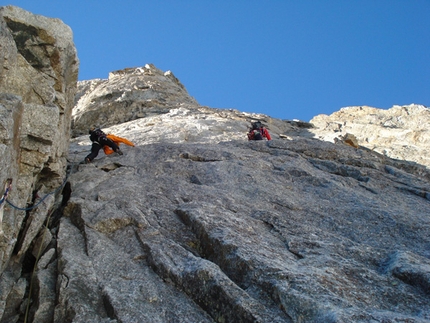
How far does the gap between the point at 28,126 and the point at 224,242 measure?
6730mm

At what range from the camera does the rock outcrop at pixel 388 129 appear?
3103 centimetres

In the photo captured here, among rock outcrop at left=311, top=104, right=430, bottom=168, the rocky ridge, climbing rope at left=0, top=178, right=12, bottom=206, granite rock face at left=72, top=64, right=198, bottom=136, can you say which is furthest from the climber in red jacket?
climbing rope at left=0, top=178, right=12, bottom=206

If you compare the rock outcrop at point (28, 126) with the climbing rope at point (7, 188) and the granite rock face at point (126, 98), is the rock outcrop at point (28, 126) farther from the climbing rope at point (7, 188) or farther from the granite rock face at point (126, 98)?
the granite rock face at point (126, 98)

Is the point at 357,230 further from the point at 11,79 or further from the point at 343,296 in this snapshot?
the point at 11,79

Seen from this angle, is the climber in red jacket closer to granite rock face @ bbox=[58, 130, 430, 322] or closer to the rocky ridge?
the rocky ridge

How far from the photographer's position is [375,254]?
10141mm

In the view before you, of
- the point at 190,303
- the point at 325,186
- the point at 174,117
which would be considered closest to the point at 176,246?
the point at 190,303

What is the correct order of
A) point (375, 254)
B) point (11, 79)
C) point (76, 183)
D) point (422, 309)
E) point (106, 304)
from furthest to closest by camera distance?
1. point (76, 183)
2. point (11, 79)
3. point (375, 254)
4. point (106, 304)
5. point (422, 309)

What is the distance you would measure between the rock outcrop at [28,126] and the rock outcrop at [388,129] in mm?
18692

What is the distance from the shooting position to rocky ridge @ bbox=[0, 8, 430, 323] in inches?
327

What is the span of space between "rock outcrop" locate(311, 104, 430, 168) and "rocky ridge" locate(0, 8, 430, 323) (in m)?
13.6

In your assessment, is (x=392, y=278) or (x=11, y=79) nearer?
(x=392, y=278)

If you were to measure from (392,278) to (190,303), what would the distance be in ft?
13.8

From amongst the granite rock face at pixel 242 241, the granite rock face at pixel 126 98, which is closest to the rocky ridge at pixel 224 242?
the granite rock face at pixel 242 241
